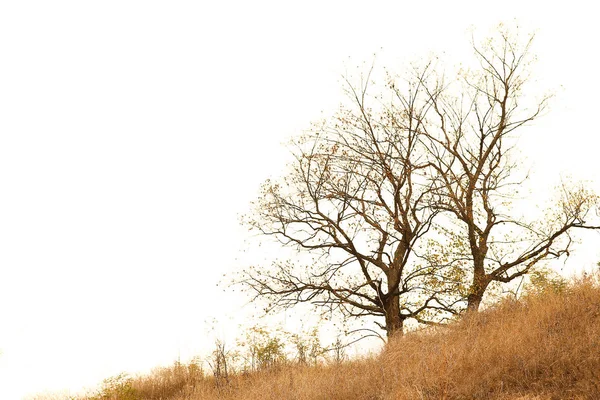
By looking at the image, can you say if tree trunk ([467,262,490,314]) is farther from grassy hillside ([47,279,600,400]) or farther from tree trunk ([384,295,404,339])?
grassy hillside ([47,279,600,400])

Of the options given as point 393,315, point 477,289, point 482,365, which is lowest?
point 482,365

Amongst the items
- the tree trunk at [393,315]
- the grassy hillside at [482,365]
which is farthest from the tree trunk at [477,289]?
the grassy hillside at [482,365]

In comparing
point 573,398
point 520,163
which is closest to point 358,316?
point 520,163

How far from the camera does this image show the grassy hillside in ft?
28.9

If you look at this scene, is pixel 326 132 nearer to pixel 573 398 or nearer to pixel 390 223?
pixel 390 223

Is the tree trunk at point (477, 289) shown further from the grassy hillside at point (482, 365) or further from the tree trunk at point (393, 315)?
the grassy hillside at point (482, 365)

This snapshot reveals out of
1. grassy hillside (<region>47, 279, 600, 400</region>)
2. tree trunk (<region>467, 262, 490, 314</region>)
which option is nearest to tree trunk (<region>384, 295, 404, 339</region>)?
tree trunk (<region>467, 262, 490, 314</region>)

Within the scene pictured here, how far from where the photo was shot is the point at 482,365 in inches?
377

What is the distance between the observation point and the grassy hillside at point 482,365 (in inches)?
347

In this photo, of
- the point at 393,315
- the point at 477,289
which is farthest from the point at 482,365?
the point at 393,315

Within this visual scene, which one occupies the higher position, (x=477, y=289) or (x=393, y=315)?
(x=477, y=289)

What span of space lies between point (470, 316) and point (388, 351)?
7.97ft

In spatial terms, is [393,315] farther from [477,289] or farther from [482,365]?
[482,365]

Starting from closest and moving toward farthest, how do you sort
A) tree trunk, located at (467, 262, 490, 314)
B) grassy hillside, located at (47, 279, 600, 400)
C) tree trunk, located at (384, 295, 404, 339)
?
grassy hillside, located at (47, 279, 600, 400), tree trunk, located at (467, 262, 490, 314), tree trunk, located at (384, 295, 404, 339)
